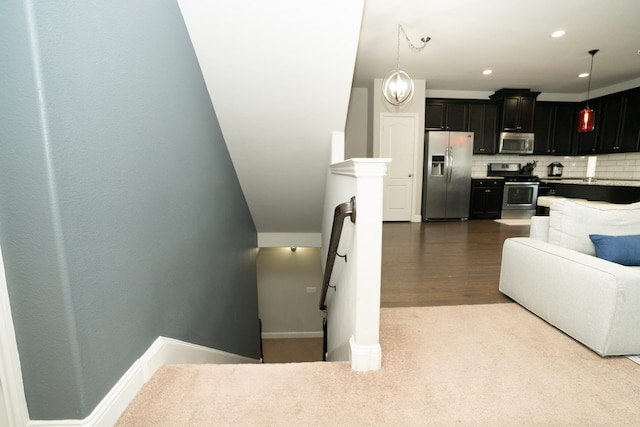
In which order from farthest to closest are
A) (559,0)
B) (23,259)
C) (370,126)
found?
(370,126) < (559,0) < (23,259)

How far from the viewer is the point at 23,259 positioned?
91 centimetres

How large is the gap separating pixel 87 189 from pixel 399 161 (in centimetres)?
508

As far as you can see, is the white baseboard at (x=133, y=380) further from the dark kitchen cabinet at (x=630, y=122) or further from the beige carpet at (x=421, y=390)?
the dark kitchen cabinet at (x=630, y=122)

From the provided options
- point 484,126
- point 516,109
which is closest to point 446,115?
point 484,126

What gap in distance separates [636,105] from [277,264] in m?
6.95

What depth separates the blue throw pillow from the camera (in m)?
1.75

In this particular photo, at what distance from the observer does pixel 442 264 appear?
3.18m

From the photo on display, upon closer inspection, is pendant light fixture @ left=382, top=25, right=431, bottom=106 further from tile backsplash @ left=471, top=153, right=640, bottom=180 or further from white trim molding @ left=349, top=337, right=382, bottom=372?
tile backsplash @ left=471, top=153, right=640, bottom=180

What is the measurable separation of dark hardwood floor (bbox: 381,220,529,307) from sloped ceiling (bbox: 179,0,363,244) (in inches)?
53.0

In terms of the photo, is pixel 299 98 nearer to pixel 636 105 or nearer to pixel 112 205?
pixel 112 205

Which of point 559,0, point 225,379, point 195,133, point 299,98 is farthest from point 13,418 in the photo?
point 559,0

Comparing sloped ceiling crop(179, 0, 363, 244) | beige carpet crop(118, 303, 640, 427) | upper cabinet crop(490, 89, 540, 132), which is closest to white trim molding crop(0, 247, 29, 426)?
beige carpet crop(118, 303, 640, 427)

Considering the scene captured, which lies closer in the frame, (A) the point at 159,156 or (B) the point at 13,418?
(B) the point at 13,418

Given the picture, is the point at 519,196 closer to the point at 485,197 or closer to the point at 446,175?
the point at 485,197
